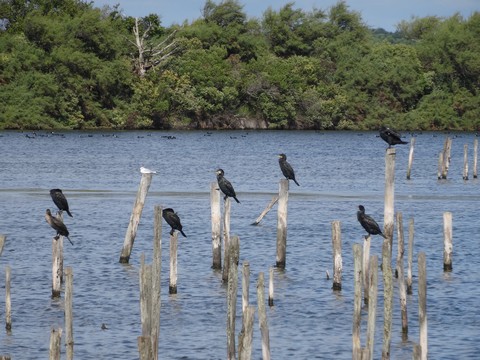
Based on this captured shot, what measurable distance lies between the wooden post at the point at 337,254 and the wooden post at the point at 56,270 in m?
5.53

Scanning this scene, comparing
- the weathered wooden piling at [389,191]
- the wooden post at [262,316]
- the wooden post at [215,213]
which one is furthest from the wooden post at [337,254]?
the wooden post at [262,316]

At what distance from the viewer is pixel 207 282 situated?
89.7ft

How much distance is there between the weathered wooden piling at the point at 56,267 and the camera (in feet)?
76.3

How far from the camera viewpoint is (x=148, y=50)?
13212cm

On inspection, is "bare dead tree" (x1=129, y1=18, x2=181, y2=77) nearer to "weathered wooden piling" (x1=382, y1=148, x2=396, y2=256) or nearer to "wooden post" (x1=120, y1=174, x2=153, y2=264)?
"wooden post" (x1=120, y1=174, x2=153, y2=264)

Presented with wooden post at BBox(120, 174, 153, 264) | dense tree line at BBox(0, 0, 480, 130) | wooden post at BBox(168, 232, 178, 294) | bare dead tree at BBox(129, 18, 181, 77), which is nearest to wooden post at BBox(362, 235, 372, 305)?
wooden post at BBox(168, 232, 178, 294)

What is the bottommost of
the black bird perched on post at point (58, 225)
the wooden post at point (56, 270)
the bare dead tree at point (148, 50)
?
the wooden post at point (56, 270)

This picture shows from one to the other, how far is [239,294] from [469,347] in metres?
5.83

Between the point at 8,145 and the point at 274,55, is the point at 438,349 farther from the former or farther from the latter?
the point at 274,55

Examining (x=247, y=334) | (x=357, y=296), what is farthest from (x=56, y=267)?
(x=247, y=334)

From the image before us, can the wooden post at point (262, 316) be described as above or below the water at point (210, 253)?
above

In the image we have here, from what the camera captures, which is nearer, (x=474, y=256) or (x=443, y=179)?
(x=474, y=256)

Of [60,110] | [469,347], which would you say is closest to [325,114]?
[60,110]

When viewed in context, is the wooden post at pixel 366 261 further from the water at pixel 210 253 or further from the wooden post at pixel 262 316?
the wooden post at pixel 262 316
